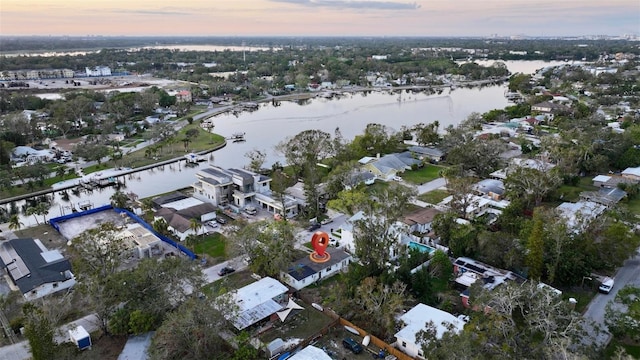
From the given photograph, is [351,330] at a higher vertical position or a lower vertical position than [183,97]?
lower

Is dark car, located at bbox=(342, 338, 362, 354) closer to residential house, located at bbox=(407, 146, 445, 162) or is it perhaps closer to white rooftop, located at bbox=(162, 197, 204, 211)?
white rooftop, located at bbox=(162, 197, 204, 211)

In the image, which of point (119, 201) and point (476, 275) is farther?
point (119, 201)

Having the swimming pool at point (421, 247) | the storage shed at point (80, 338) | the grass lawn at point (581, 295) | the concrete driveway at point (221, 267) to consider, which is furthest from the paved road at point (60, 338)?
the grass lawn at point (581, 295)

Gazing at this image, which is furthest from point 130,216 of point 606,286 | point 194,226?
point 606,286

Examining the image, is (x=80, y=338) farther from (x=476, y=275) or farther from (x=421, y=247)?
(x=476, y=275)

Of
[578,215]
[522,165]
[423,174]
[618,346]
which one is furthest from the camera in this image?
[423,174]

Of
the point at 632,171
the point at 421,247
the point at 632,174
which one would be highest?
the point at 632,171

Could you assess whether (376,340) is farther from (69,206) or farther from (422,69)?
(422,69)

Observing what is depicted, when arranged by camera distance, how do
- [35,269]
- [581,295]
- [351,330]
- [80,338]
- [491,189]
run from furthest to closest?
[491,189]
[35,269]
[581,295]
[351,330]
[80,338]
